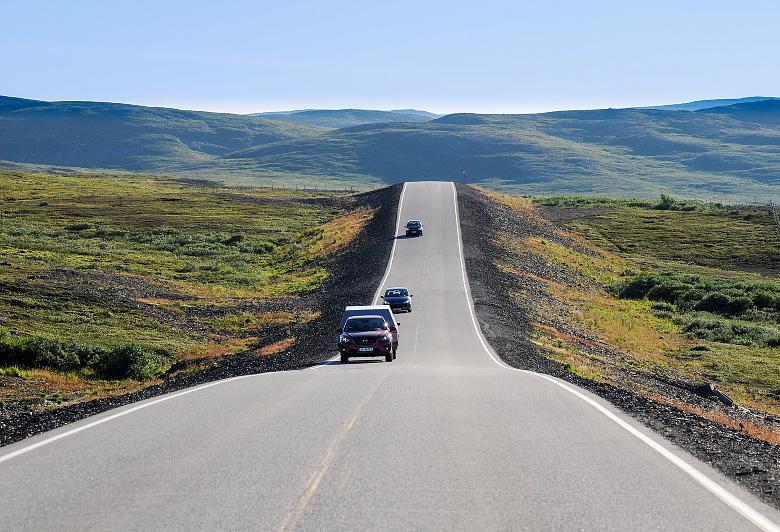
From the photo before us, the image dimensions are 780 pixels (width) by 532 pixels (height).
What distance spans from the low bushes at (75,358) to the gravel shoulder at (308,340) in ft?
7.69

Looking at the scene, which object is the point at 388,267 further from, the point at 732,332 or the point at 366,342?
the point at 366,342

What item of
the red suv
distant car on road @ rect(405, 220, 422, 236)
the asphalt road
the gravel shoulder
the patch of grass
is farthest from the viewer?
the patch of grass

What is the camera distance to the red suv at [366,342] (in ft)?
95.0

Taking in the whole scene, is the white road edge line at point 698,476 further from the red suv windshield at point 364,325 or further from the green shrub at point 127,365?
the green shrub at point 127,365

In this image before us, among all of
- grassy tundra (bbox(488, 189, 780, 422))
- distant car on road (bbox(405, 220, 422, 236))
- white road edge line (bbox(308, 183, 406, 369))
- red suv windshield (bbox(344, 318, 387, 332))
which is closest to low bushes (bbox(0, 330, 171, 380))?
white road edge line (bbox(308, 183, 406, 369))

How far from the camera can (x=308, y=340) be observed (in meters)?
37.7

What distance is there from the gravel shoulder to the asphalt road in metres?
1.23

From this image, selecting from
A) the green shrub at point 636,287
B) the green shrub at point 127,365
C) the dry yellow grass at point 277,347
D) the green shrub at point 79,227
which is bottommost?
the green shrub at point 636,287

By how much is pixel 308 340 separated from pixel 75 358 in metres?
10.4

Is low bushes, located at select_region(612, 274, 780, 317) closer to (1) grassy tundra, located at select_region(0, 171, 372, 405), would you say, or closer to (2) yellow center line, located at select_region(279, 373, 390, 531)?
(1) grassy tundra, located at select_region(0, 171, 372, 405)

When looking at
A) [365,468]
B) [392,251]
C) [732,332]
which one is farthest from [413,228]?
[365,468]

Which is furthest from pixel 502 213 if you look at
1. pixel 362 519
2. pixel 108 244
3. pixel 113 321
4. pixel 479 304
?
pixel 362 519

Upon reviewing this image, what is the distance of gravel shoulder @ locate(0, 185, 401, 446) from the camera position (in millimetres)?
16562

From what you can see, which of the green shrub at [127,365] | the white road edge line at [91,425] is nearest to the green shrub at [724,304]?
the green shrub at [127,365]
